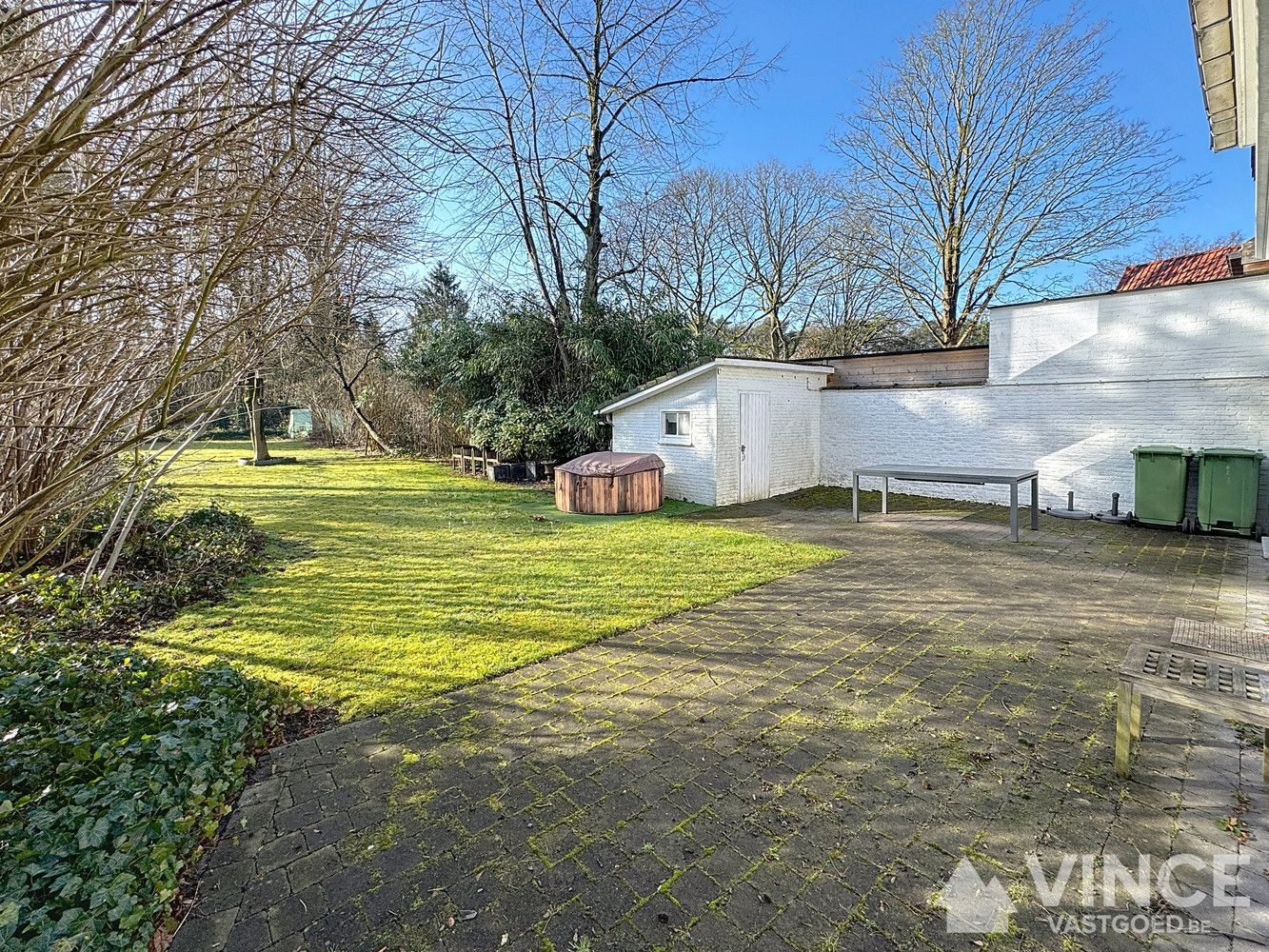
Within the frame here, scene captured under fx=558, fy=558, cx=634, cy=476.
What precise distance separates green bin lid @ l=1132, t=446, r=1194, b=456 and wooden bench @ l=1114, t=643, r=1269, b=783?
693cm

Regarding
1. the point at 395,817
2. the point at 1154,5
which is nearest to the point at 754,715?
the point at 395,817

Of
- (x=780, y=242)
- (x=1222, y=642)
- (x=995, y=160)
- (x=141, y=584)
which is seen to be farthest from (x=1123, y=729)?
(x=780, y=242)

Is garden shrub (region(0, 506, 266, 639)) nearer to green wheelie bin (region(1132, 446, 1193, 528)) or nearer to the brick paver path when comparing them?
the brick paver path

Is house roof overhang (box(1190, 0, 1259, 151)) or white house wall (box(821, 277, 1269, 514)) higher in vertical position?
house roof overhang (box(1190, 0, 1259, 151))

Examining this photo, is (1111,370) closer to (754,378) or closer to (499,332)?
(754,378)

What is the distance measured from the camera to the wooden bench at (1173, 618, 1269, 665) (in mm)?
2785

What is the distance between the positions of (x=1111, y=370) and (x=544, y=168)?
12.3 m

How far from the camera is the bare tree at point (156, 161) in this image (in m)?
1.63

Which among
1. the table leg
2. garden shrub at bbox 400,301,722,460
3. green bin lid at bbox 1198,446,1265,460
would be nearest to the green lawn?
the table leg

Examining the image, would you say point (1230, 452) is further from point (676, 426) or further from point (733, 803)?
point (733, 803)

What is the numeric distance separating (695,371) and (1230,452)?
24.4ft

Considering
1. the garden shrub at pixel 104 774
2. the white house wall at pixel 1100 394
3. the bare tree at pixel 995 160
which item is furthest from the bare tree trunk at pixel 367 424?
the bare tree at pixel 995 160

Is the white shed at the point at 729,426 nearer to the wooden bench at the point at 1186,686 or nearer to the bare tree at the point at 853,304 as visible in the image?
the wooden bench at the point at 1186,686

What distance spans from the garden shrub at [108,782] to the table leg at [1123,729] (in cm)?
389
